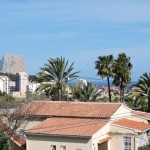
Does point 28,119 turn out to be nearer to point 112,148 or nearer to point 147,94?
point 112,148

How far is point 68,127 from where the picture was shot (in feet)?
109

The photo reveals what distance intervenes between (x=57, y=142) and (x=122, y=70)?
81.3ft

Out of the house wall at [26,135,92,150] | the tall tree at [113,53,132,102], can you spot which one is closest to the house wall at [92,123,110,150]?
the house wall at [26,135,92,150]

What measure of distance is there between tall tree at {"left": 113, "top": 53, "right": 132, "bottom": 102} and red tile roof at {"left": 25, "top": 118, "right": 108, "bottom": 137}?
21.6m

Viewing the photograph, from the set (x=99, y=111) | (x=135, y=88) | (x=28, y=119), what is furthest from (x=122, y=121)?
(x=135, y=88)

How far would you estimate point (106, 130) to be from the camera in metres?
33.4

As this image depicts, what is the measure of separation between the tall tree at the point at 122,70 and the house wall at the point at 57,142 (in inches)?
951

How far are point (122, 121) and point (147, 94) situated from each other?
1725 cm

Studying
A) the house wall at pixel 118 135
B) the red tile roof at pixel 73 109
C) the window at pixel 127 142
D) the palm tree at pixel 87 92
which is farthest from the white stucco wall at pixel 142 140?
the palm tree at pixel 87 92

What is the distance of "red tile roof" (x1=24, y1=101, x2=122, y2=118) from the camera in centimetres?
3465

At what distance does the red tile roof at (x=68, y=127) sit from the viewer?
3180cm

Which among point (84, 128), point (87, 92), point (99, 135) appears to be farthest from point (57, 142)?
point (87, 92)

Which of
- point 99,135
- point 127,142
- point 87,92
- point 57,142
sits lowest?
point 127,142

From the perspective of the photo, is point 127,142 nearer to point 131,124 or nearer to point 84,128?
point 131,124
